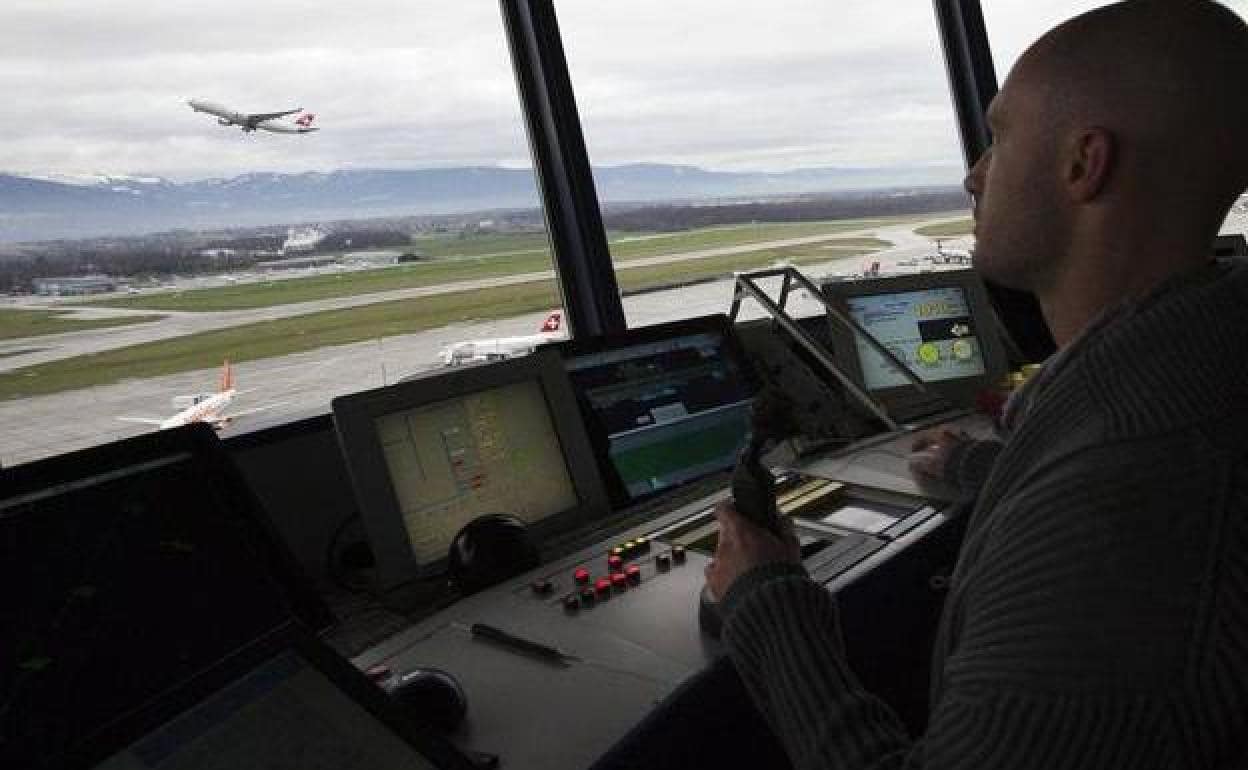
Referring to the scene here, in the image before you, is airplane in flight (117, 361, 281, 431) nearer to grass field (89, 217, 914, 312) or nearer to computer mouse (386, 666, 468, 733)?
grass field (89, 217, 914, 312)

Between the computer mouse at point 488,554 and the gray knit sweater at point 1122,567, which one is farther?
the computer mouse at point 488,554

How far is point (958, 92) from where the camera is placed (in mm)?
3963

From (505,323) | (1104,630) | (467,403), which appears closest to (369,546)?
(467,403)

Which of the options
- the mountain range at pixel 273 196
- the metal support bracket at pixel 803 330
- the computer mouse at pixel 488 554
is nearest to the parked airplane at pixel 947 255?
the metal support bracket at pixel 803 330

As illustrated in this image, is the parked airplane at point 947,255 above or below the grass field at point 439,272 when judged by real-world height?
below

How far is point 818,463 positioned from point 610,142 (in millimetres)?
1271

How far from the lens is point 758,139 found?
3.47 m

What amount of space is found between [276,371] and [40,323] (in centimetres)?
64

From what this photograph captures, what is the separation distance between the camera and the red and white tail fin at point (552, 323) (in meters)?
2.61

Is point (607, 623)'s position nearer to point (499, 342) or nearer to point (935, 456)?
point (935, 456)

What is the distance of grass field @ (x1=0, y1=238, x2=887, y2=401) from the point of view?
8.22 ft

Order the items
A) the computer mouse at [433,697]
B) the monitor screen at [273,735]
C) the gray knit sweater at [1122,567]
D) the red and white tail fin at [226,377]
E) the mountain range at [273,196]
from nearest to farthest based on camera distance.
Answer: the gray knit sweater at [1122,567] → the monitor screen at [273,735] → the computer mouse at [433,697] → the mountain range at [273,196] → the red and white tail fin at [226,377]

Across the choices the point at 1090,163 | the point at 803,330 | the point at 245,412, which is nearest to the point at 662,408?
the point at 803,330

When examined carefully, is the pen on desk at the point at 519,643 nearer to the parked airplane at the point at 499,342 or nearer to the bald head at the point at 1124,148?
the bald head at the point at 1124,148
